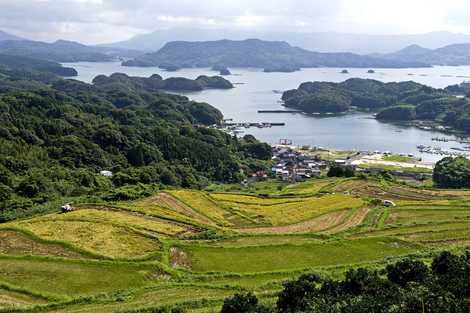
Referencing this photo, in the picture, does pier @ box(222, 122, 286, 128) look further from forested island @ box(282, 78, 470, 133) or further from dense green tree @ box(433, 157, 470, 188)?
dense green tree @ box(433, 157, 470, 188)

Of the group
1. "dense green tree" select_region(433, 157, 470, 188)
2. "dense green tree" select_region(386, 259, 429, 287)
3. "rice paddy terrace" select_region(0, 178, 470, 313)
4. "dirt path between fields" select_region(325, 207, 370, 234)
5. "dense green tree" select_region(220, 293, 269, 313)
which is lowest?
"dense green tree" select_region(433, 157, 470, 188)

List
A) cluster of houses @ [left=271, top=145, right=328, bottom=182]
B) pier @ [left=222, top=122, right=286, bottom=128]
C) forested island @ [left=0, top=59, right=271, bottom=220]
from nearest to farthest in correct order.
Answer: forested island @ [left=0, top=59, right=271, bottom=220]
cluster of houses @ [left=271, top=145, right=328, bottom=182]
pier @ [left=222, top=122, right=286, bottom=128]

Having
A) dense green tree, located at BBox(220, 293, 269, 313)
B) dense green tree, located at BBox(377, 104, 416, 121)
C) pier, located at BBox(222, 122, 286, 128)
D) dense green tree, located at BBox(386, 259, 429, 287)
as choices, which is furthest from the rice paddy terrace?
dense green tree, located at BBox(377, 104, 416, 121)

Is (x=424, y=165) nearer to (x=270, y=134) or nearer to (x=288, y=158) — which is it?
(x=288, y=158)

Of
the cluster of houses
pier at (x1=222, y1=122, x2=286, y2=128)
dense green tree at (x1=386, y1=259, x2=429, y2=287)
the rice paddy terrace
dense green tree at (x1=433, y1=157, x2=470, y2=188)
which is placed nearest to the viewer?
dense green tree at (x1=386, y1=259, x2=429, y2=287)

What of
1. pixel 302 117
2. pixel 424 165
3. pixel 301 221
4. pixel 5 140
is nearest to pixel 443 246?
pixel 301 221

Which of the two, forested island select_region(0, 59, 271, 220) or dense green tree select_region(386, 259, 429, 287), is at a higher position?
dense green tree select_region(386, 259, 429, 287)

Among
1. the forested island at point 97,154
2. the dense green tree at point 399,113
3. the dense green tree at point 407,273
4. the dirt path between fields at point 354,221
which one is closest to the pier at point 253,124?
the forested island at point 97,154

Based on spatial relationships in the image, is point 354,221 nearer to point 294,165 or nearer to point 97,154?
point 97,154
